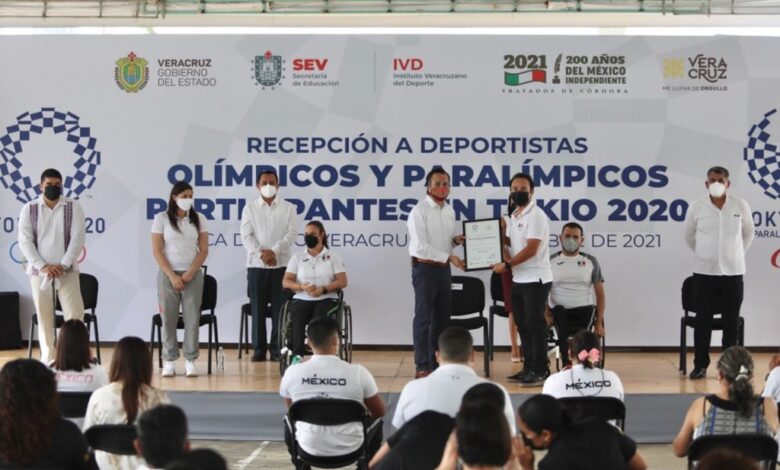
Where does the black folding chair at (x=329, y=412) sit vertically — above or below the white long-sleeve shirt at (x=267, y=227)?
below

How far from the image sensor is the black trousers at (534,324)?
815cm

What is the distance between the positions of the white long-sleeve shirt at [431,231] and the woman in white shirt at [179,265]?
5.41 feet

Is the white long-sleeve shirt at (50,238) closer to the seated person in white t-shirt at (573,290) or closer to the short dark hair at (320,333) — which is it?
the seated person in white t-shirt at (573,290)

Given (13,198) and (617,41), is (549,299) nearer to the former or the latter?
(617,41)

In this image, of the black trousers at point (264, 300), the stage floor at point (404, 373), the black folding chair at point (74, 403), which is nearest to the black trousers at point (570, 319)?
the stage floor at point (404, 373)

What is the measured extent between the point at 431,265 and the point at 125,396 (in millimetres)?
4066

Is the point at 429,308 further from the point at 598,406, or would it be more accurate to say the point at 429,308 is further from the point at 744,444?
the point at 744,444

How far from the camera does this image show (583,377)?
549 cm

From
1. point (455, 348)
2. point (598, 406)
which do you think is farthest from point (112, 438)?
point (598, 406)

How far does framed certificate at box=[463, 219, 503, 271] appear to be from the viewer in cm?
870

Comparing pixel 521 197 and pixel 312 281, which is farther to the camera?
pixel 312 281

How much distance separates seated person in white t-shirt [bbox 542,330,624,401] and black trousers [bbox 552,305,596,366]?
122 inches

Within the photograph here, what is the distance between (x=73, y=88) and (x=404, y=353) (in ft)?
12.5

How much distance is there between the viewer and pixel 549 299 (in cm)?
889
